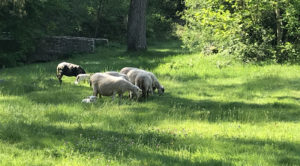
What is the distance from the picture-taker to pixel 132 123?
7.00 metres

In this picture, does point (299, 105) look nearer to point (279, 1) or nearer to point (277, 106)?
point (277, 106)

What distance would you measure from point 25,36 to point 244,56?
13.4m

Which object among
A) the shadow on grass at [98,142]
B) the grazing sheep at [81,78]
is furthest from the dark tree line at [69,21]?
the shadow on grass at [98,142]

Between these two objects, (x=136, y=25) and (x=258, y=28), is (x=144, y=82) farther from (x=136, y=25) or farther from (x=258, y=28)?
(x=136, y=25)

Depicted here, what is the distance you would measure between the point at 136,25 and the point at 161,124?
13594 mm

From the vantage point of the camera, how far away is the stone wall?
75.7 ft

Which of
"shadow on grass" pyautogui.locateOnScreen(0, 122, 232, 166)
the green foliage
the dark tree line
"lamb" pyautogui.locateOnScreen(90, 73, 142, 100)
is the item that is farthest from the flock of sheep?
the dark tree line

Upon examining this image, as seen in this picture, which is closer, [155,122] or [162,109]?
[155,122]

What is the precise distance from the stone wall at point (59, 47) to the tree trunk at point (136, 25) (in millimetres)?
3931

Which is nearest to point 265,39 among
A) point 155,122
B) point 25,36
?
point 155,122

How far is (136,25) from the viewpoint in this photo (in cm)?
1992

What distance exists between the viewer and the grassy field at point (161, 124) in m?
5.13

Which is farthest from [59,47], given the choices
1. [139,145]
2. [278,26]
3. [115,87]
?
[139,145]

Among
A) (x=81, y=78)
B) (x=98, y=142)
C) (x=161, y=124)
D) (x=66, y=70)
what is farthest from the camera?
(x=66, y=70)
